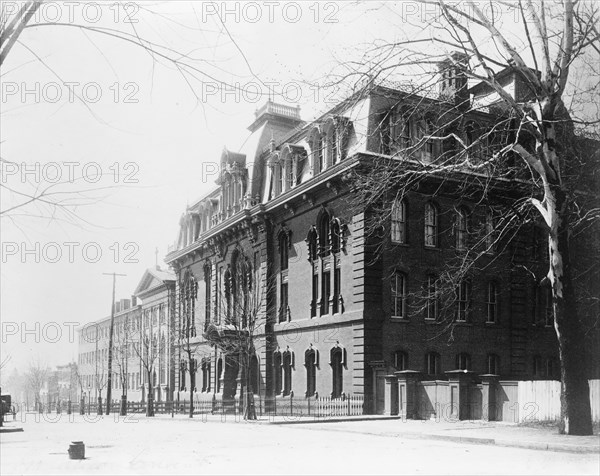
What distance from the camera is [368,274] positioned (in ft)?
100

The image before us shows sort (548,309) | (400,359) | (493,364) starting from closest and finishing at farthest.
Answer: (400,359)
(493,364)
(548,309)

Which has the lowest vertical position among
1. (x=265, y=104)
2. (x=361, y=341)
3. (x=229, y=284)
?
(x=361, y=341)

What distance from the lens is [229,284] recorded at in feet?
148

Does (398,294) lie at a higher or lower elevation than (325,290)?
lower

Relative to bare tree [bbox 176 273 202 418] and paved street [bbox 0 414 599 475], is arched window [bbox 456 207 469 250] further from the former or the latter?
bare tree [bbox 176 273 202 418]

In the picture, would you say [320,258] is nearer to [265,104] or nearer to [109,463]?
[265,104]

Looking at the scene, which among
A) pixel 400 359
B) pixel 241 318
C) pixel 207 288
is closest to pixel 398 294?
pixel 400 359

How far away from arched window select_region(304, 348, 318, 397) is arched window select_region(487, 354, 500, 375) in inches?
308

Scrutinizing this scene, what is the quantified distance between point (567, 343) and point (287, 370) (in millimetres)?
21101

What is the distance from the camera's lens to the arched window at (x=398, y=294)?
3130 cm

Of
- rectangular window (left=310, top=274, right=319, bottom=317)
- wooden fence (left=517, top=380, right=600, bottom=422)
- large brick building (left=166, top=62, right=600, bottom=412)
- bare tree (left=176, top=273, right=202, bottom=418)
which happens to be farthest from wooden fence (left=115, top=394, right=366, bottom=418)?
wooden fence (left=517, top=380, right=600, bottom=422)

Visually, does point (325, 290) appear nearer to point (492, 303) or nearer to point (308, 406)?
point (308, 406)

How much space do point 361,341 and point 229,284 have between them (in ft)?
53.5

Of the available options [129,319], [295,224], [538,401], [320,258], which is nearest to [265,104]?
[295,224]
